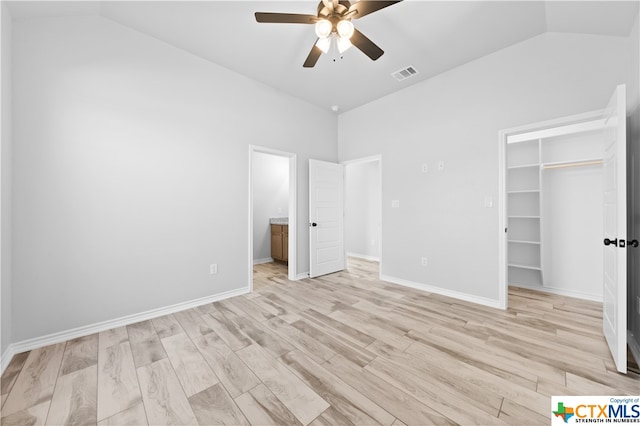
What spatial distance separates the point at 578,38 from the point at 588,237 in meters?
2.49

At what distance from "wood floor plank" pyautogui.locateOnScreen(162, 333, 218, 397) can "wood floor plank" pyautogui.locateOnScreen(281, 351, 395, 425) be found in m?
0.57

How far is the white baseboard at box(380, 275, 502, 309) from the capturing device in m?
2.99

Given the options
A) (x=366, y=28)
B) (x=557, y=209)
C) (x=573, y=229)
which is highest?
(x=366, y=28)

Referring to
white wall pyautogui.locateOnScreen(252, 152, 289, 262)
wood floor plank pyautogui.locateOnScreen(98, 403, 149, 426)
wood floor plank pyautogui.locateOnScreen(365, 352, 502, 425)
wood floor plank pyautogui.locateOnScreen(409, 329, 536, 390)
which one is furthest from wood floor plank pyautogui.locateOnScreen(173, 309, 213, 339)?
white wall pyautogui.locateOnScreen(252, 152, 289, 262)

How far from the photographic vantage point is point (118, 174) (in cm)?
253

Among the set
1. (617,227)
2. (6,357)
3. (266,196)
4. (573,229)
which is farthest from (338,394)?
(266,196)

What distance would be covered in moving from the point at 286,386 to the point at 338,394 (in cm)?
36

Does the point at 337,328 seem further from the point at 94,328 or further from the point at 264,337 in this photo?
the point at 94,328

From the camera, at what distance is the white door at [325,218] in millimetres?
4234

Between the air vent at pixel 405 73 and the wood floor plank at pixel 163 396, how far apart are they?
164 inches

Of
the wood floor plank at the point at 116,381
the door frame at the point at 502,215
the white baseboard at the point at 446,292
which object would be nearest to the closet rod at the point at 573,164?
the door frame at the point at 502,215

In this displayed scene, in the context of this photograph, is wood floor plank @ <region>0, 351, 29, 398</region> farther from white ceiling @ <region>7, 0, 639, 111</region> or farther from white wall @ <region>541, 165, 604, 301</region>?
white wall @ <region>541, 165, 604, 301</region>

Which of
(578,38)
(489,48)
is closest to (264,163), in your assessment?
(489,48)

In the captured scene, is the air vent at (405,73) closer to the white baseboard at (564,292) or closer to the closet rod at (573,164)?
the closet rod at (573,164)
